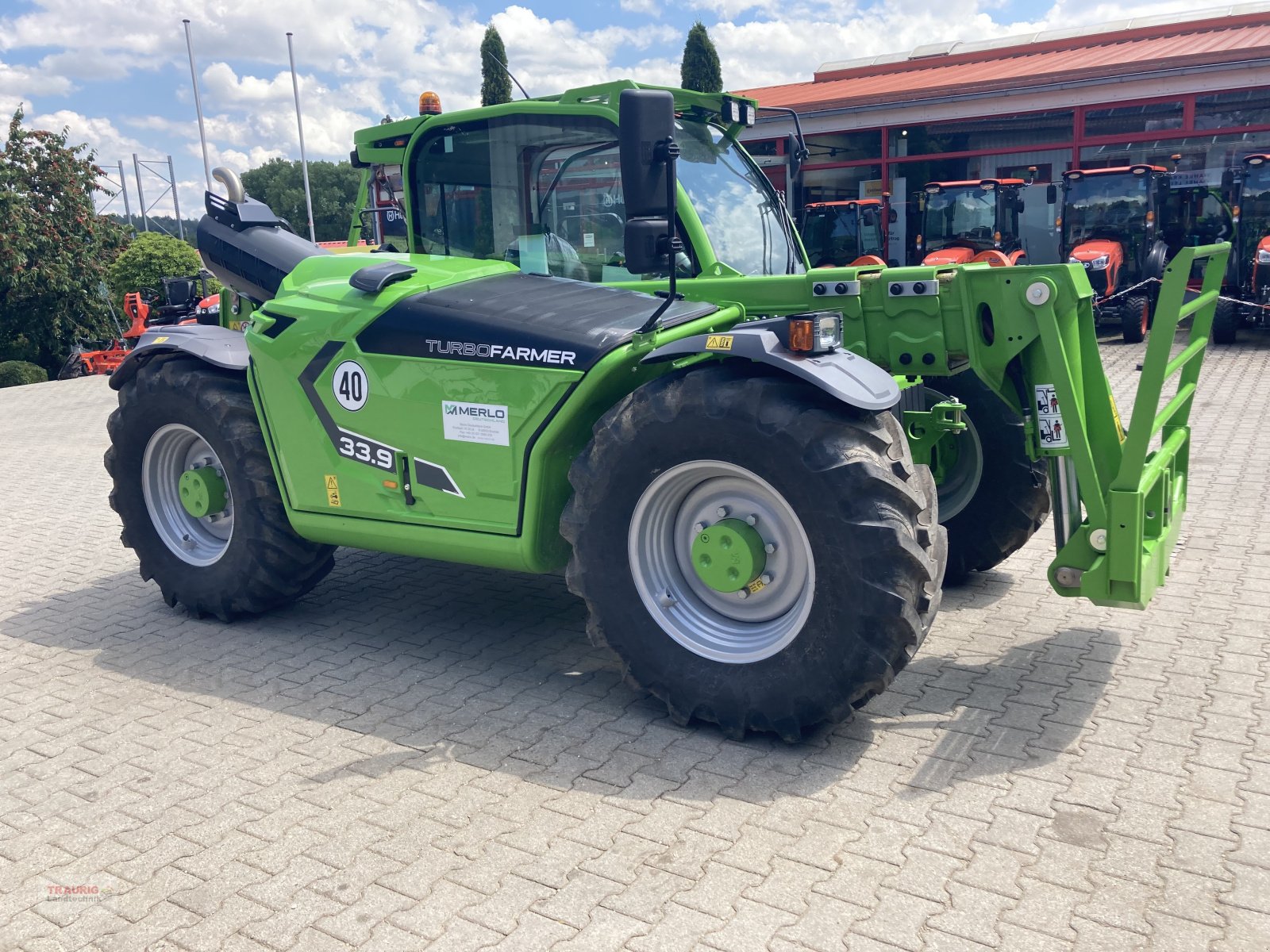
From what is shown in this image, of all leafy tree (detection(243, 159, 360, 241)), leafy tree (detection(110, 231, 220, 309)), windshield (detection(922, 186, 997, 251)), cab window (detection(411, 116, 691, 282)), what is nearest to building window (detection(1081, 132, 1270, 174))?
windshield (detection(922, 186, 997, 251))

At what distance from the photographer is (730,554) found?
3803 millimetres

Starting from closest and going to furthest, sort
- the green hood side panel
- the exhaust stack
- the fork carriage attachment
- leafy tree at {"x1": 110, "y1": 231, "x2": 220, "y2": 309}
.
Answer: the fork carriage attachment, the green hood side panel, the exhaust stack, leafy tree at {"x1": 110, "y1": 231, "x2": 220, "y2": 309}

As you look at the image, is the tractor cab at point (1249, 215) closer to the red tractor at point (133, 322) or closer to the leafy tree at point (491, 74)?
the red tractor at point (133, 322)

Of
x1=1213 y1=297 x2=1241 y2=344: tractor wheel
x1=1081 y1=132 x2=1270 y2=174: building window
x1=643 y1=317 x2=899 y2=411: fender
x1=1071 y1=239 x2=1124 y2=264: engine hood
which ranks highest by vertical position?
x1=1081 y1=132 x2=1270 y2=174: building window

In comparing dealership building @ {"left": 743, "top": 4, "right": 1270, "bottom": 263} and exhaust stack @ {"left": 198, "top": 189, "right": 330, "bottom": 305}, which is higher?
dealership building @ {"left": 743, "top": 4, "right": 1270, "bottom": 263}

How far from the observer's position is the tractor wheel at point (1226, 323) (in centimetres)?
1446

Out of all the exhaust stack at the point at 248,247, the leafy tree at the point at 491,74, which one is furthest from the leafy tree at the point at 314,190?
the exhaust stack at the point at 248,247

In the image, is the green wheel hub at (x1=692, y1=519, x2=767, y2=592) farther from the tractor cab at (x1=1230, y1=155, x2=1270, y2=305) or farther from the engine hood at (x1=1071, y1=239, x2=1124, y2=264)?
the tractor cab at (x1=1230, y1=155, x2=1270, y2=305)

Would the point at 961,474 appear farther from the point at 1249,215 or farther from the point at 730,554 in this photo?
the point at 1249,215

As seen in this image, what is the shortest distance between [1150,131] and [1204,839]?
800 inches

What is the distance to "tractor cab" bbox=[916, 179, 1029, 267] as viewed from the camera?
57.9 ft

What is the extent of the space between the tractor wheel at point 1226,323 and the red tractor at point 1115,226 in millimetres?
1236

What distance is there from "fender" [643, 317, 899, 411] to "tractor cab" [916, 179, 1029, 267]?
14.6m

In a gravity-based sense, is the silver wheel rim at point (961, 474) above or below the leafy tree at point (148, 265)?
below
